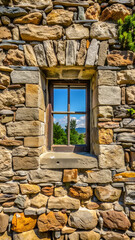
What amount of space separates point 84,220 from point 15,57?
2.19m

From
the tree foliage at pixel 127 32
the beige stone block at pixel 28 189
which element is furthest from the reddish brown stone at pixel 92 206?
the tree foliage at pixel 127 32

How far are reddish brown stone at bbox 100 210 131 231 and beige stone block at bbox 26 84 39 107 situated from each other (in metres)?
1.61

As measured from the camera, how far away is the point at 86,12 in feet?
5.87

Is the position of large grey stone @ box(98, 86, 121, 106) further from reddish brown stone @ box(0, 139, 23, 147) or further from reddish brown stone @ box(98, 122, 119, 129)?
reddish brown stone @ box(0, 139, 23, 147)

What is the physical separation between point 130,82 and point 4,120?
5.49 ft

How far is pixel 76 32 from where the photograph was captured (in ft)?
5.83

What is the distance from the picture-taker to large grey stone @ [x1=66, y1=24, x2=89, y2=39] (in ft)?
5.83

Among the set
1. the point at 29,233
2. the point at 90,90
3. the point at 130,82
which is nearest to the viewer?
the point at 29,233

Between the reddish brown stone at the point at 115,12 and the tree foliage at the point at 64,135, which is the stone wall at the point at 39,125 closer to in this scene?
the reddish brown stone at the point at 115,12

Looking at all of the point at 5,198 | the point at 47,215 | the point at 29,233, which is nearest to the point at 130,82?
the point at 47,215

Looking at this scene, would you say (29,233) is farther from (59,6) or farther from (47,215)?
(59,6)

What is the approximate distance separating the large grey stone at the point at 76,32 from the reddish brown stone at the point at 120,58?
1.34ft

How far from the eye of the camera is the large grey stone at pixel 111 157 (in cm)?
174

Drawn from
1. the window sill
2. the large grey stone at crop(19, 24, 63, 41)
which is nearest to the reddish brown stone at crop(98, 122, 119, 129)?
the window sill
